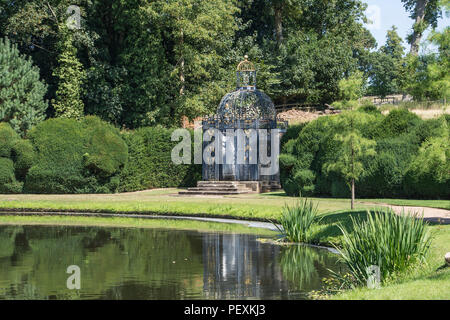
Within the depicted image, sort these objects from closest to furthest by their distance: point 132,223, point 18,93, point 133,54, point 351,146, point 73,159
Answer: point 132,223 → point 351,146 → point 73,159 → point 18,93 → point 133,54

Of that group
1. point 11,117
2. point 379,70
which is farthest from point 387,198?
point 379,70

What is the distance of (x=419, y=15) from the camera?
53.3 meters

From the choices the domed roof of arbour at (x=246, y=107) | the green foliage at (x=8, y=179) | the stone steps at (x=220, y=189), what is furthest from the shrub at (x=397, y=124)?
the green foliage at (x=8, y=179)

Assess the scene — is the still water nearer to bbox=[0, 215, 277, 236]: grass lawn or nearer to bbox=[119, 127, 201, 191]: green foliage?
bbox=[0, 215, 277, 236]: grass lawn

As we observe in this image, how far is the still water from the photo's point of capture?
1040cm

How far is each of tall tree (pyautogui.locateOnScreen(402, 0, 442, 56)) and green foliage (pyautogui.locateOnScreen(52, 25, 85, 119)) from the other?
25.7 m

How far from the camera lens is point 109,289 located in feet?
34.7

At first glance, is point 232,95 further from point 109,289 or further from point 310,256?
point 109,289

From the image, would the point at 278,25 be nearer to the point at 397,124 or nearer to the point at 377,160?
the point at 397,124

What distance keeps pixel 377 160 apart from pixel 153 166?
14.6m

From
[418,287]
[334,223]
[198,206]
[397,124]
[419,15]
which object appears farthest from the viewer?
[419,15]

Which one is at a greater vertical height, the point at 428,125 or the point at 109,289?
the point at 428,125

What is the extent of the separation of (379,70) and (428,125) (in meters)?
46.2

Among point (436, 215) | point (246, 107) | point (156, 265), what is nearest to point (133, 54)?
point (246, 107)
